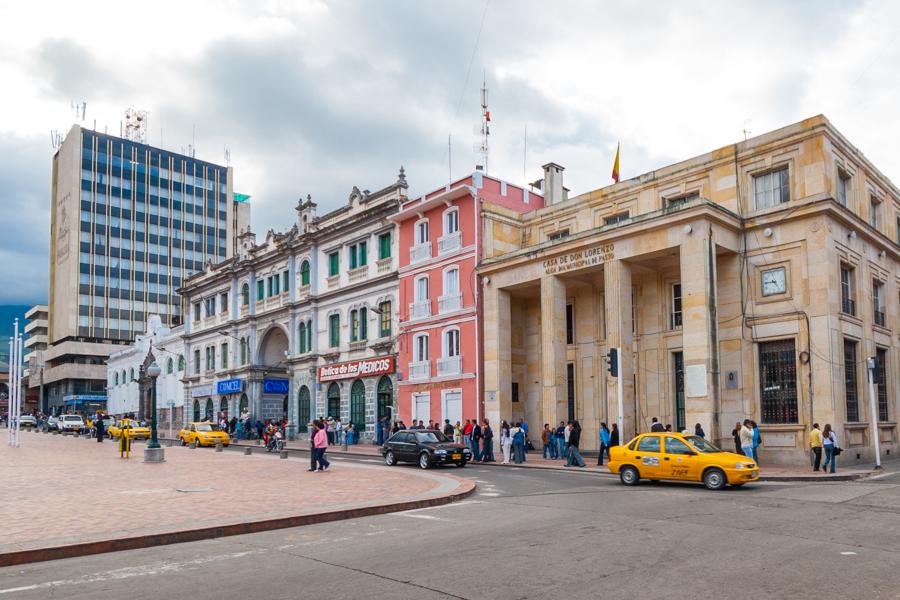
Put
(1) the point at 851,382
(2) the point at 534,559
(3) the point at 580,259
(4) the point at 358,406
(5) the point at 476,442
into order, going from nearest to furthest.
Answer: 1. (2) the point at 534,559
2. (1) the point at 851,382
3. (5) the point at 476,442
4. (3) the point at 580,259
5. (4) the point at 358,406

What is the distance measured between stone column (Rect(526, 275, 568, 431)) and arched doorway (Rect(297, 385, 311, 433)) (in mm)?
20660

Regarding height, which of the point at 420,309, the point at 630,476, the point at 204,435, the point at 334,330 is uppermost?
the point at 420,309

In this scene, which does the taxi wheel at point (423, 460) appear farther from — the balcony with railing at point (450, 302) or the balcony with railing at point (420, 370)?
the balcony with railing at point (420, 370)

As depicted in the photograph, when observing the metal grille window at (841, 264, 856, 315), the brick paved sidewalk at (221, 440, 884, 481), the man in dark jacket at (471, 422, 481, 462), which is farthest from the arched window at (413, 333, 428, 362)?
the metal grille window at (841, 264, 856, 315)

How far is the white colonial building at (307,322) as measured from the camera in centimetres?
4275

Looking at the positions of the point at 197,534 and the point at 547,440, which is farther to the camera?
the point at 547,440

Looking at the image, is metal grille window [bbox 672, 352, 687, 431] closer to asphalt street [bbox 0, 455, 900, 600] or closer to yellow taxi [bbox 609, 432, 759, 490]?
yellow taxi [bbox 609, 432, 759, 490]

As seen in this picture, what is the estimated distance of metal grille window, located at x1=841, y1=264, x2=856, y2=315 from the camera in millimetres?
27531

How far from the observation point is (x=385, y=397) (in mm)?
42312

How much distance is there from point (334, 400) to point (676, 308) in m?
22.9

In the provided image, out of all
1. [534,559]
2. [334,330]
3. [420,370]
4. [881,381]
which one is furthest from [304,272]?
[534,559]

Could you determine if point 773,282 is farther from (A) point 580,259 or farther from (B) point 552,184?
(B) point 552,184

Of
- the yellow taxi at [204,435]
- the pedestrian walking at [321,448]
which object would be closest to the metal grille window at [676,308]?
the pedestrian walking at [321,448]

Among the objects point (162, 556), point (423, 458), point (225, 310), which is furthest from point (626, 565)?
point (225, 310)
